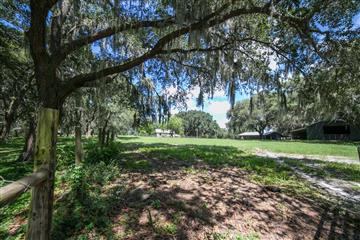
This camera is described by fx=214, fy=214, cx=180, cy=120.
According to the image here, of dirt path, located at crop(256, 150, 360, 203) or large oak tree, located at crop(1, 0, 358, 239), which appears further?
dirt path, located at crop(256, 150, 360, 203)

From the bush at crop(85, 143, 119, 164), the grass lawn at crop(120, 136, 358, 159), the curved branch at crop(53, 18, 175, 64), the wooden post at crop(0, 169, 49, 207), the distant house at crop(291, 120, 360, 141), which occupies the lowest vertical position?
the grass lawn at crop(120, 136, 358, 159)

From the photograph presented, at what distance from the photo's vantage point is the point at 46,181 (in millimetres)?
2115

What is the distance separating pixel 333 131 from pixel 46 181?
33862 mm

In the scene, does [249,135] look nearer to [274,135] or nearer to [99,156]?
[274,135]

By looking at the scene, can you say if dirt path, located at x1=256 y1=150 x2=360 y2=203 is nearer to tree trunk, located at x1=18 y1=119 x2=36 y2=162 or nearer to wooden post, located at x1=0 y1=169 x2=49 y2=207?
wooden post, located at x1=0 y1=169 x2=49 y2=207

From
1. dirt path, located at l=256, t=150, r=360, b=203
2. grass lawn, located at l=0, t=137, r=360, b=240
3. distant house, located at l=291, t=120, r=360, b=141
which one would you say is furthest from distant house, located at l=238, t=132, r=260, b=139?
grass lawn, located at l=0, t=137, r=360, b=240

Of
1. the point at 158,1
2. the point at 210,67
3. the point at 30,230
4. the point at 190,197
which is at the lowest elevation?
the point at 190,197

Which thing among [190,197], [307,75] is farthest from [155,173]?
[307,75]

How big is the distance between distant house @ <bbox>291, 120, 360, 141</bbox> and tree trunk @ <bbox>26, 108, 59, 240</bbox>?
1162 inches

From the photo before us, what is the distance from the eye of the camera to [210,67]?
18.6 feet

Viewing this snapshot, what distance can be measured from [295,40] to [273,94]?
146 centimetres

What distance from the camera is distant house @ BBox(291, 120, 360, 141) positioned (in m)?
25.5

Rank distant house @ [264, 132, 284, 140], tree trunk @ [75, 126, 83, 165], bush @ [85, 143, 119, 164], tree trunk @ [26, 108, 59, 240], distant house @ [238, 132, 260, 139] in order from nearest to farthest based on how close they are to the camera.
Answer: tree trunk @ [26, 108, 59, 240]
tree trunk @ [75, 126, 83, 165]
bush @ [85, 143, 119, 164]
distant house @ [264, 132, 284, 140]
distant house @ [238, 132, 260, 139]

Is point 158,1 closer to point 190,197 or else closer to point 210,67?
point 210,67
